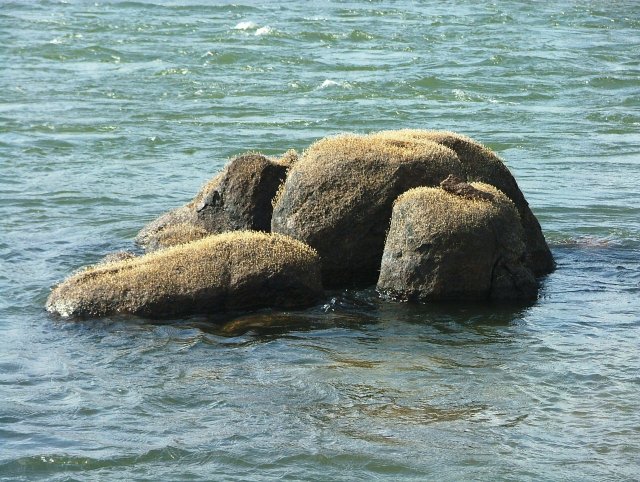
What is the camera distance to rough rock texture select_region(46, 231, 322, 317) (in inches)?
421

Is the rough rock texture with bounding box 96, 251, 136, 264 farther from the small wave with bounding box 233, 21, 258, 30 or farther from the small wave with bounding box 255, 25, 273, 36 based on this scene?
the small wave with bounding box 233, 21, 258, 30

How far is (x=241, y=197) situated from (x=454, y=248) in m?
2.65

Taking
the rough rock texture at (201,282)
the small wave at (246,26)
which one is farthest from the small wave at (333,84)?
the rough rock texture at (201,282)

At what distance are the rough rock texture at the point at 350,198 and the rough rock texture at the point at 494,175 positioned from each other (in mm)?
511

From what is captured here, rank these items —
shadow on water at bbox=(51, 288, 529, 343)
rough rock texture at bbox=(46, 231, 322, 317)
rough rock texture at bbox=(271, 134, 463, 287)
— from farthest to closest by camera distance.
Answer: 1. rough rock texture at bbox=(271, 134, 463, 287)
2. rough rock texture at bbox=(46, 231, 322, 317)
3. shadow on water at bbox=(51, 288, 529, 343)

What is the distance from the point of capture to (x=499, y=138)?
64.3ft

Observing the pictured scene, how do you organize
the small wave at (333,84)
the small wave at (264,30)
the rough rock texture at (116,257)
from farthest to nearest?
the small wave at (264,30) → the small wave at (333,84) → the rough rock texture at (116,257)

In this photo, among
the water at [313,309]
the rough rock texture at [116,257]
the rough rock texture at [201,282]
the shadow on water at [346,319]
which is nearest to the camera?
the water at [313,309]

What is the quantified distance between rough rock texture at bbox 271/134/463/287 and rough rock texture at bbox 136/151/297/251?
0.44 metres

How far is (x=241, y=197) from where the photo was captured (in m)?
12.4

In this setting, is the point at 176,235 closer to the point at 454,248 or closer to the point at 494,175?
the point at 454,248

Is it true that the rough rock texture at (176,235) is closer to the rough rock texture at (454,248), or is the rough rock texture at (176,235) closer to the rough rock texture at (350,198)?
the rough rock texture at (350,198)

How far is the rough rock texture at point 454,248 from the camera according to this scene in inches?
427

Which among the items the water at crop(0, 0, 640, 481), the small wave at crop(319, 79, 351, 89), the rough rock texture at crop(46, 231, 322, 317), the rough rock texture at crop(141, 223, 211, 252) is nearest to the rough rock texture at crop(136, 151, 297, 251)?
the rough rock texture at crop(141, 223, 211, 252)
